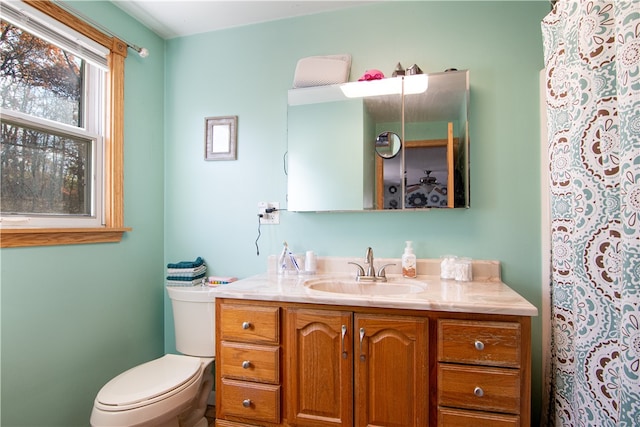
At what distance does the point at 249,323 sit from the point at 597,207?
136cm

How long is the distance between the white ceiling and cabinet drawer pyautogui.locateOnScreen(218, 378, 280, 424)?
6.51 ft

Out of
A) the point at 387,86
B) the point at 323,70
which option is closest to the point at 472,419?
the point at 387,86

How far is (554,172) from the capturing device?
134cm

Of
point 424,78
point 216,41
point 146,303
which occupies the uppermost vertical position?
point 216,41

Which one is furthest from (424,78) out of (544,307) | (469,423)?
(469,423)

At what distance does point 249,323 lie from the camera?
136 centimetres

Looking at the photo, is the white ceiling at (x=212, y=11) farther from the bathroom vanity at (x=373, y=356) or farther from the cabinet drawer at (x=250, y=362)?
the cabinet drawer at (x=250, y=362)

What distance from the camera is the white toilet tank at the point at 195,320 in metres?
1.78

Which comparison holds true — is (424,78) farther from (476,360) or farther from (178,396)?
(178,396)

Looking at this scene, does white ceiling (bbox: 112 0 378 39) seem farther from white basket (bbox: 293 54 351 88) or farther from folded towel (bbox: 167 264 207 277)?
folded towel (bbox: 167 264 207 277)

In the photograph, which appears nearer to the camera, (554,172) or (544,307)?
(554,172)

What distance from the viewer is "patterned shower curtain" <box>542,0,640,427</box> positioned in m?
0.82

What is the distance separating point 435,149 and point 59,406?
221 centimetres

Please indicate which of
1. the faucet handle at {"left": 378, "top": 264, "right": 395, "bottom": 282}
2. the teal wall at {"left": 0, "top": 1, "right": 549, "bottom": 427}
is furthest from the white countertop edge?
the teal wall at {"left": 0, "top": 1, "right": 549, "bottom": 427}
